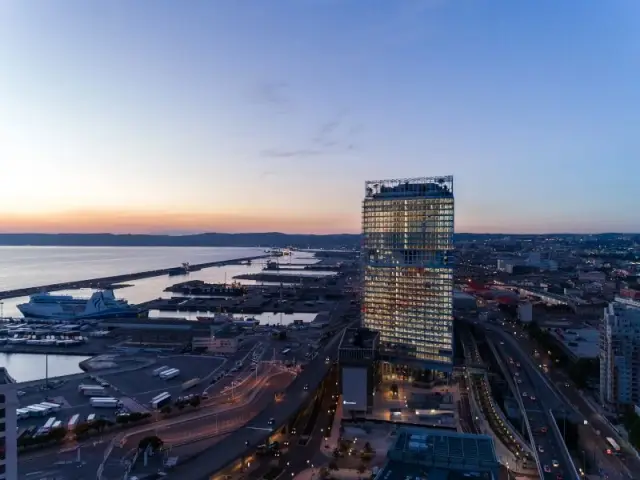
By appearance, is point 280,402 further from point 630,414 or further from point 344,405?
point 630,414

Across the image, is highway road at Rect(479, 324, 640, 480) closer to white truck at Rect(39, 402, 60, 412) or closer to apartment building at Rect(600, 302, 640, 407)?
apartment building at Rect(600, 302, 640, 407)

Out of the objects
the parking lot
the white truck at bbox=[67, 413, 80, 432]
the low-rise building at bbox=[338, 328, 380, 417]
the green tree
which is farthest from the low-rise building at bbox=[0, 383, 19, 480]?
the parking lot

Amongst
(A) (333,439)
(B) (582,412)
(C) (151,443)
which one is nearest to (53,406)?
(C) (151,443)

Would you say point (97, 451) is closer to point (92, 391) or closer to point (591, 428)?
point (92, 391)

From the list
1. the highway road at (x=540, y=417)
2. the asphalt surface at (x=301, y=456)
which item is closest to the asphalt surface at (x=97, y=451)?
the asphalt surface at (x=301, y=456)

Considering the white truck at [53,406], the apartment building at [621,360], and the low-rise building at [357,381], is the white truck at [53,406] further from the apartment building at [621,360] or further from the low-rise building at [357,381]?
the apartment building at [621,360]

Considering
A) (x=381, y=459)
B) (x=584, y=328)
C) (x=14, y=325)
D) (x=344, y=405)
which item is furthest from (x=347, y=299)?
(x=381, y=459)
